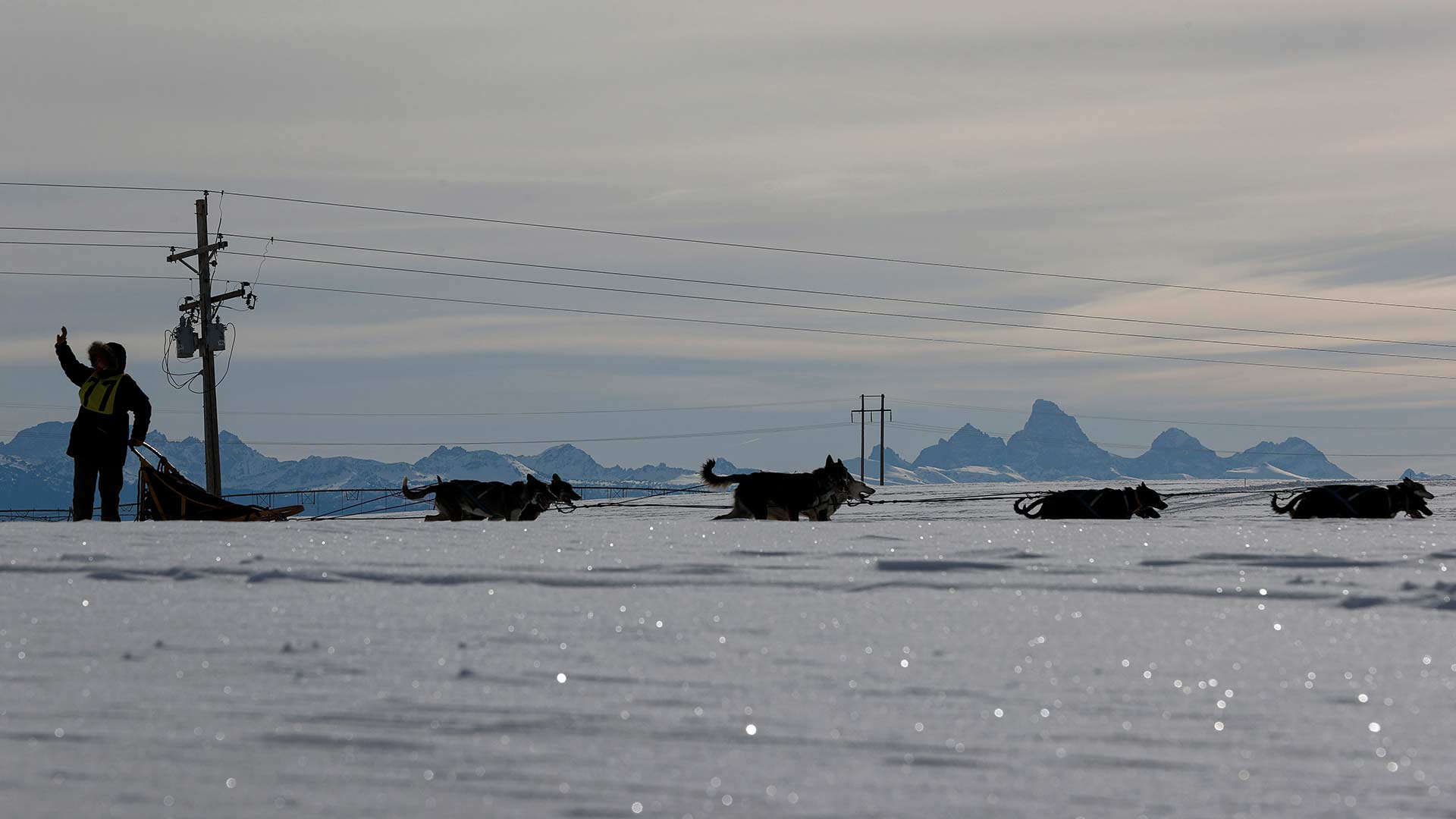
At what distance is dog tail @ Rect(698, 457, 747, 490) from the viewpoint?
50.6 feet

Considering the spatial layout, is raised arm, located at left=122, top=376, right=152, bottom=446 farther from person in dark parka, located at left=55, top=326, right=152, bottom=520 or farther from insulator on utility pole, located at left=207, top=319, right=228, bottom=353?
insulator on utility pole, located at left=207, top=319, right=228, bottom=353

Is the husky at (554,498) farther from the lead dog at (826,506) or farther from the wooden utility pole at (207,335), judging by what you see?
the wooden utility pole at (207,335)

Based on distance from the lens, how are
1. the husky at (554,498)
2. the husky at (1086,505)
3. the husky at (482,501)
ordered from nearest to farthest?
the husky at (1086,505) → the husky at (482,501) → the husky at (554,498)

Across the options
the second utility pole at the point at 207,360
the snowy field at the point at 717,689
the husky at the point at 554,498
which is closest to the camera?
the snowy field at the point at 717,689

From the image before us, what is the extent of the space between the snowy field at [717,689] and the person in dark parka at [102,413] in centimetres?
575

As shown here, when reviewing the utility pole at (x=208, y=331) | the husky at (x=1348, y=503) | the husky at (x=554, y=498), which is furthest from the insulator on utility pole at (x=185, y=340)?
the husky at (x=1348, y=503)

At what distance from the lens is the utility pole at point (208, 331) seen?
34281 millimetres

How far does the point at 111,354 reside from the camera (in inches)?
480

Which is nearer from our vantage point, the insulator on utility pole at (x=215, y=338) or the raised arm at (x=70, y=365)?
the raised arm at (x=70, y=365)

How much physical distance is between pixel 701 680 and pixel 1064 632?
143cm

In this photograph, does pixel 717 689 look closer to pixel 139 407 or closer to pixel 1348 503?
pixel 139 407

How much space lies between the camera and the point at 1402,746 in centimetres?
313

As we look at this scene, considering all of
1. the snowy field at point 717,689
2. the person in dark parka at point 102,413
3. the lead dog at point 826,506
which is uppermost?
the person in dark parka at point 102,413

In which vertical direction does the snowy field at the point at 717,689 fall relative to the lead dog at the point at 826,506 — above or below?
below
